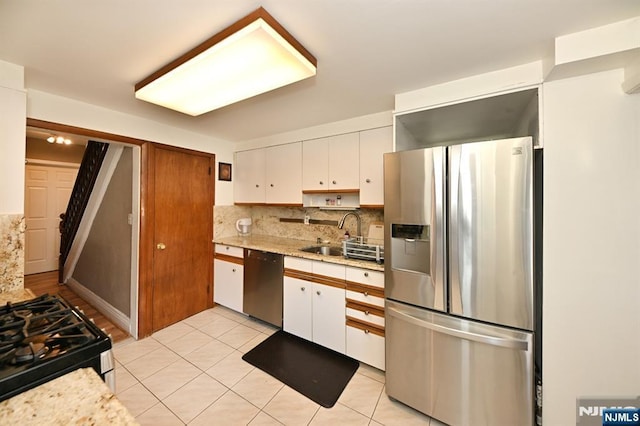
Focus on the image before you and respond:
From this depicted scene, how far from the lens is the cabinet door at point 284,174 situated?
280cm

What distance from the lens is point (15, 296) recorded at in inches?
54.0

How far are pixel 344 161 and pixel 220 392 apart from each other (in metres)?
2.22

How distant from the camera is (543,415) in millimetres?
1346

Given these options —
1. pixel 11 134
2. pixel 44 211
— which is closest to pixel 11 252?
pixel 11 134

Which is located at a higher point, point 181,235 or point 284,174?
point 284,174

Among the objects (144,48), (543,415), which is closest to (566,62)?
(543,415)

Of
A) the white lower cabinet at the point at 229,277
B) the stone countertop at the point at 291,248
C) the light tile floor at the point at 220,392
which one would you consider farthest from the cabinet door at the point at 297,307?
the white lower cabinet at the point at 229,277

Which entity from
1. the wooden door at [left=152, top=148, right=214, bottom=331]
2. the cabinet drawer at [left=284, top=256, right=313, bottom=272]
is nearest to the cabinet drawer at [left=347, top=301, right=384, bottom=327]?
the cabinet drawer at [left=284, top=256, right=313, bottom=272]

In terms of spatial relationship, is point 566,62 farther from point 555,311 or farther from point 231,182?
point 231,182

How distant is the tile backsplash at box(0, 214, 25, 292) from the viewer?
154 centimetres

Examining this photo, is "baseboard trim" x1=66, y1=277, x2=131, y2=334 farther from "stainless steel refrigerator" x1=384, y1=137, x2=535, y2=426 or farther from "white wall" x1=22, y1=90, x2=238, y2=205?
"stainless steel refrigerator" x1=384, y1=137, x2=535, y2=426

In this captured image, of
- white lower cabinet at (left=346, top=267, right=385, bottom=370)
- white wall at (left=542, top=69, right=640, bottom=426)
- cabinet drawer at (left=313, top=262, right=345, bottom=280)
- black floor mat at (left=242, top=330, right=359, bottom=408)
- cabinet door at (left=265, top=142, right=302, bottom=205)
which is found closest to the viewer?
white wall at (left=542, top=69, right=640, bottom=426)

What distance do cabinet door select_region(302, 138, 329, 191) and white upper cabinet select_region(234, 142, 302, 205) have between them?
0.07 m

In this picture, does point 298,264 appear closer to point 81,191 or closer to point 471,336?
point 471,336
